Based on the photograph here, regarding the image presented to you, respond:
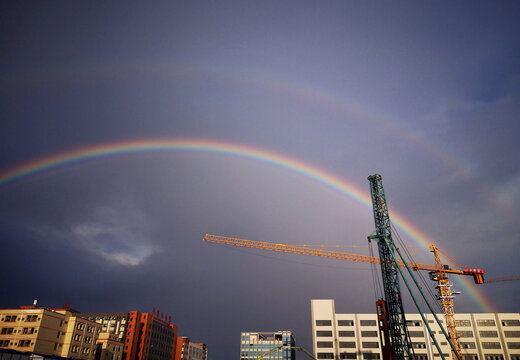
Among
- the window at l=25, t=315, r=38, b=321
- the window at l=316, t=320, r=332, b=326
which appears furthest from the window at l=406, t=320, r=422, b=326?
the window at l=25, t=315, r=38, b=321

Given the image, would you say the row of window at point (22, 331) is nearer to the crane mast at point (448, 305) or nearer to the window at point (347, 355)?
the window at point (347, 355)

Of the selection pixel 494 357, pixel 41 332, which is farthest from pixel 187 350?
pixel 494 357

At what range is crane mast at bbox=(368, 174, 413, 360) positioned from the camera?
2071 inches

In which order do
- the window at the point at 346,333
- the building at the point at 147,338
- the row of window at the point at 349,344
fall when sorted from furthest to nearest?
the building at the point at 147,338 < the window at the point at 346,333 < the row of window at the point at 349,344

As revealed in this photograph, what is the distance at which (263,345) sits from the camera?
6786 inches

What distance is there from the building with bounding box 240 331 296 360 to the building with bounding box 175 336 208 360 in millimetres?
20367

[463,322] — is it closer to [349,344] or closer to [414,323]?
[414,323]

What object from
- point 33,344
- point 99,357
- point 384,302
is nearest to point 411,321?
point 384,302

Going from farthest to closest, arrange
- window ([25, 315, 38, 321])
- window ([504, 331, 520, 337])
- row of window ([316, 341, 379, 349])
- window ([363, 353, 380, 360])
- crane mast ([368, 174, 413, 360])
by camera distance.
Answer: window ([504, 331, 520, 337]) → row of window ([316, 341, 379, 349]) → window ([363, 353, 380, 360]) → window ([25, 315, 38, 321]) → crane mast ([368, 174, 413, 360])

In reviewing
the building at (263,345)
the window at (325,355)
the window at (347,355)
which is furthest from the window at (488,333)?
the building at (263,345)

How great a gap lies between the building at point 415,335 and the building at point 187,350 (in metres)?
73.0

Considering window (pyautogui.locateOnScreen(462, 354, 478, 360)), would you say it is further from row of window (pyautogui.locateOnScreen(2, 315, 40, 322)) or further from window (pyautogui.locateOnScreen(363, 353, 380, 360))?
row of window (pyautogui.locateOnScreen(2, 315, 40, 322))

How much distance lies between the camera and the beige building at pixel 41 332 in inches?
2731

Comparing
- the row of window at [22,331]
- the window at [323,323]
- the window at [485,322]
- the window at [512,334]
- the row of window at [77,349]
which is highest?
the window at [485,322]
